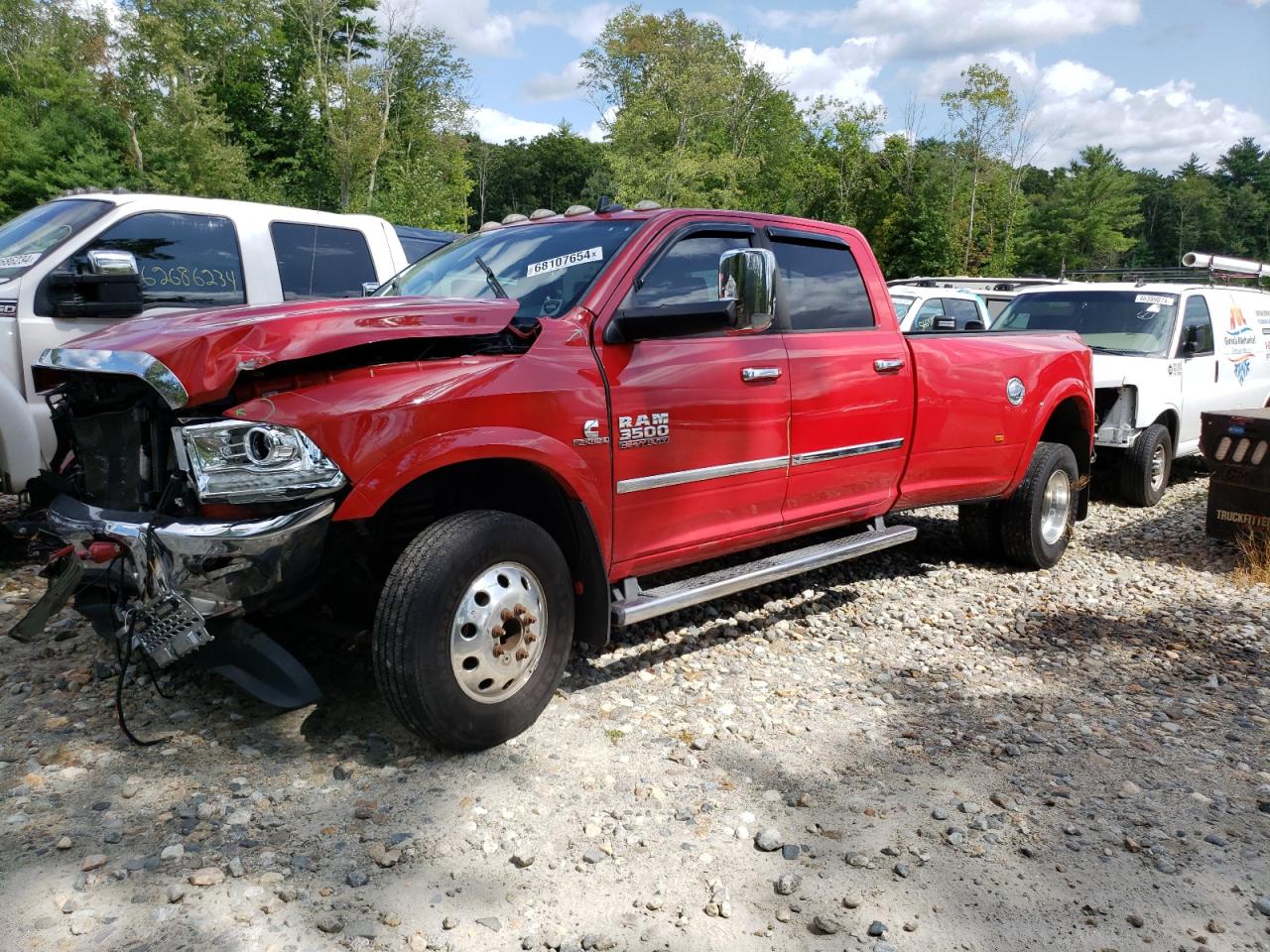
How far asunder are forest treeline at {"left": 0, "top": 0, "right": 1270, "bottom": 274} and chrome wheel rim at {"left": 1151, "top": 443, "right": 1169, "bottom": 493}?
2685 cm

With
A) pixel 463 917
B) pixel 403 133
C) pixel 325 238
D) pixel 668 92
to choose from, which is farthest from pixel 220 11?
pixel 463 917

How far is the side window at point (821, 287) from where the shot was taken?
4672mm

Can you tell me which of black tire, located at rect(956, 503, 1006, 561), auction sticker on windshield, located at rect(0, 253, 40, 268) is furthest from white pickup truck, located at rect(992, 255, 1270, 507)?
auction sticker on windshield, located at rect(0, 253, 40, 268)

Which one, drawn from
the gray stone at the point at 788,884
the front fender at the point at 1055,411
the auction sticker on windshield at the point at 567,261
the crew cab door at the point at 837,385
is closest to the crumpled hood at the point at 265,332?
the auction sticker on windshield at the point at 567,261

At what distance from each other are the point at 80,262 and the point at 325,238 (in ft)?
5.96

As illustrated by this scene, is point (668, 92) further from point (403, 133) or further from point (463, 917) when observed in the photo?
point (463, 917)

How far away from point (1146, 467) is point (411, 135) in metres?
40.4

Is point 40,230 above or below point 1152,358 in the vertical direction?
above

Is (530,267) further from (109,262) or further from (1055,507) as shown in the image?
(1055,507)

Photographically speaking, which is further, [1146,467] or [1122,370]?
[1146,467]

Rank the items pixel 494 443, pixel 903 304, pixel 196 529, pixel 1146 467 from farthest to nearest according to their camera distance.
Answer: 1. pixel 903 304
2. pixel 1146 467
3. pixel 494 443
4. pixel 196 529

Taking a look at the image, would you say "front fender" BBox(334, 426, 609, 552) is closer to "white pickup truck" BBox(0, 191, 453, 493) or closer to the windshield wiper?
the windshield wiper

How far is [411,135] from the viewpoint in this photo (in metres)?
42.9

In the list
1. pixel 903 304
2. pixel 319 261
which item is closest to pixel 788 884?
pixel 319 261
